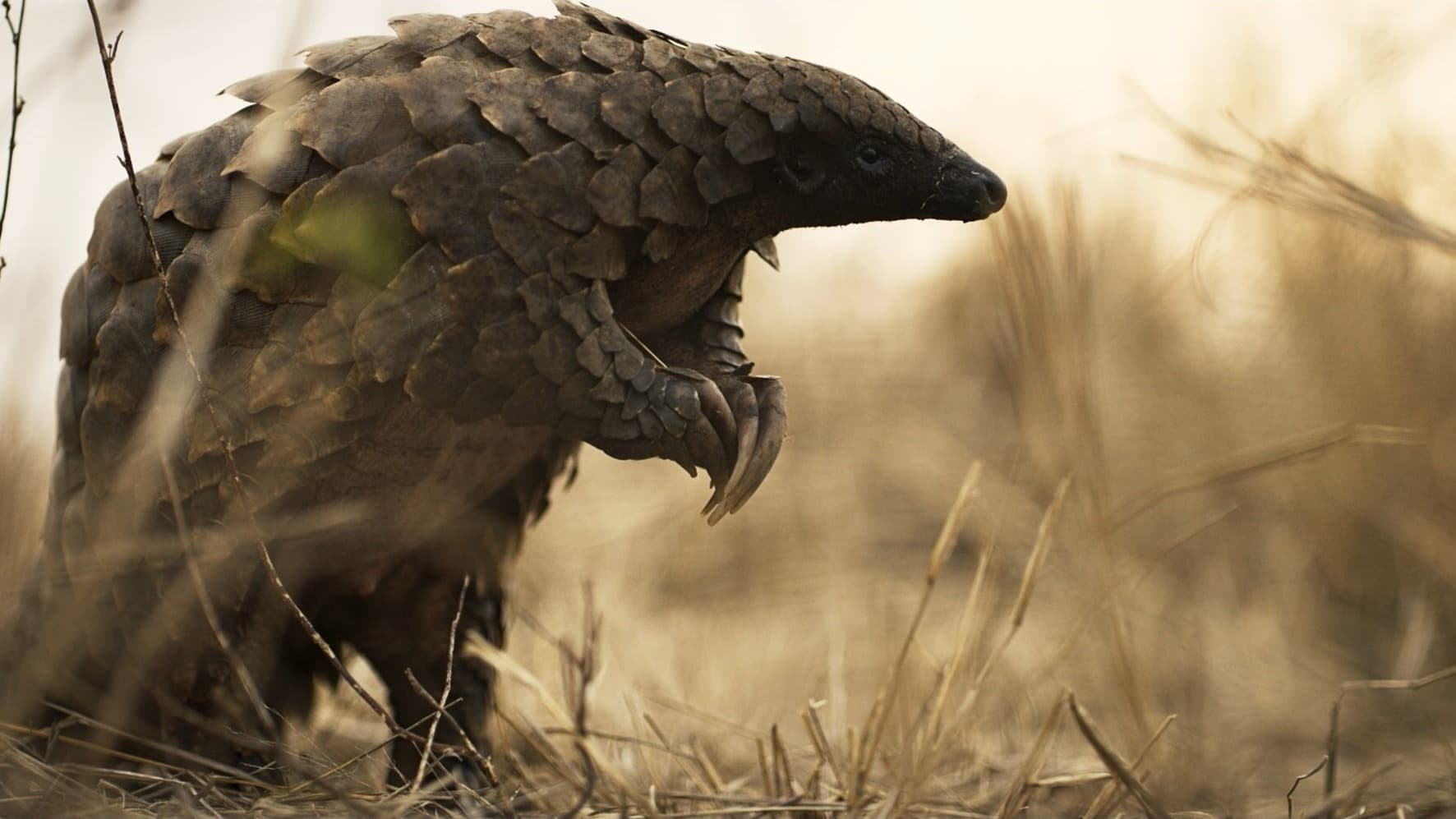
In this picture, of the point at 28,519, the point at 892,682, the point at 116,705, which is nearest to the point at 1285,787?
the point at 892,682

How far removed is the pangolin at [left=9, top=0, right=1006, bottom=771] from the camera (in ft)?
4.96

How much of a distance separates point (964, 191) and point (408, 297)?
0.70m

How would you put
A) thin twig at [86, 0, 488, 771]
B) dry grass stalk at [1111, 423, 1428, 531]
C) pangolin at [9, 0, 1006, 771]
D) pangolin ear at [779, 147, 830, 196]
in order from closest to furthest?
thin twig at [86, 0, 488, 771] → pangolin at [9, 0, 1006, 771] → pangolin ear at [779, 147, 830, 196] → dry grass stalk at [1111, 423, 1428, 531]

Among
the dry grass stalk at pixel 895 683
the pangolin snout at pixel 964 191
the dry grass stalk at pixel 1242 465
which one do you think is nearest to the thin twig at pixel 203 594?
the dry grass stalk at pixel 895 683

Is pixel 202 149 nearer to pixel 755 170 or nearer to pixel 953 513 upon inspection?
pixel 755 170

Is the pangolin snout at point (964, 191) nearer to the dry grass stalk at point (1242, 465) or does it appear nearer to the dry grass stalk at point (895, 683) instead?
the dry grass stalk at point (895, 683)

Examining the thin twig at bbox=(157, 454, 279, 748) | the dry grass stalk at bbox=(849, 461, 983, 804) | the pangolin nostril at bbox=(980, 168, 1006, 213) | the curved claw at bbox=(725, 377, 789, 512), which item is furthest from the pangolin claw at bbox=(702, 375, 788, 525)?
the thin twig at bbox=(157, 454, 279, 748)

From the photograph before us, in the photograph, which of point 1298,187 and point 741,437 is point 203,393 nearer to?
point 741,437

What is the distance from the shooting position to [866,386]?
437 centimetres

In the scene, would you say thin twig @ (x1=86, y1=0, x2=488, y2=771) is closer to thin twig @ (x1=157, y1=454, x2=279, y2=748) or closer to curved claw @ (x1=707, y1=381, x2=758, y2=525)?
thin twig @ (x1=157, y1=454, x2=279, y2=748)

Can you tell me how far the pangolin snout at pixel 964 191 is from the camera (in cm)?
167

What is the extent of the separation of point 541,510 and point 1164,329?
2.36m

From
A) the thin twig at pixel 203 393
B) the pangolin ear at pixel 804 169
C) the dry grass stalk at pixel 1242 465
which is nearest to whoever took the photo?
the thin twig at pixel 203 393

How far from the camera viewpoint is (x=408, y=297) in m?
1.50
